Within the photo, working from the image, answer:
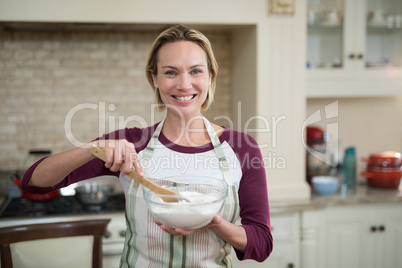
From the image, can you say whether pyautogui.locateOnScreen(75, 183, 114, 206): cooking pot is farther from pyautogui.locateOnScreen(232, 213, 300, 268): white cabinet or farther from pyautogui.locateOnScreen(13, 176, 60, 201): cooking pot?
→ pyautogui.locateOnScreen(232, 213, 300, 268): white cabinet

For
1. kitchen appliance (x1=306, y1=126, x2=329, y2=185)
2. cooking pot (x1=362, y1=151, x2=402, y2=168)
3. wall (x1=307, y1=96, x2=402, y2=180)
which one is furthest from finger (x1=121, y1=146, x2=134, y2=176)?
wall (x1=307, y1=96, x2=402, y2=180)

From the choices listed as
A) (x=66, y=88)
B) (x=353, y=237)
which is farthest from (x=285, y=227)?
(x=66, y=88)

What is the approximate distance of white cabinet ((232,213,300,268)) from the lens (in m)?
2.56

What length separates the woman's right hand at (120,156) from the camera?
1217 millimetres

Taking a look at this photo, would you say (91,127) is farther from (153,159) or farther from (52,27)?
(153,159)

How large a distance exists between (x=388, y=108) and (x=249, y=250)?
249 centimetres

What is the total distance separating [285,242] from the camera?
2.58 meters

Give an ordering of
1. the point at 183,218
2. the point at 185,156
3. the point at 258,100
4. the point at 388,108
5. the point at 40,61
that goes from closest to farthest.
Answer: the point at 183,218, the point at 185,156, the point at 258,100, the point at 40,61, the point at 388,108

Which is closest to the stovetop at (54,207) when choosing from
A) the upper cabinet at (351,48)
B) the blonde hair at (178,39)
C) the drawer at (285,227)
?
the drawer at (285,227)

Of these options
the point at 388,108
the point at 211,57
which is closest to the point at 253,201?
the point at 211,57

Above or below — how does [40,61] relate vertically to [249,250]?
above

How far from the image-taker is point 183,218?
1.10 m

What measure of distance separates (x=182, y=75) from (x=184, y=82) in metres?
0.03

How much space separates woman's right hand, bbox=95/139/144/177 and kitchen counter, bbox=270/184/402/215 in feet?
4.80
